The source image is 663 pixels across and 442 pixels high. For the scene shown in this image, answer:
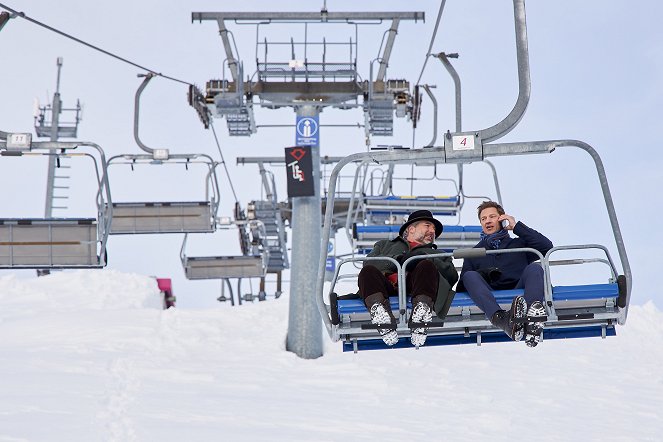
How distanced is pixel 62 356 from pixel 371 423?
4996 mm

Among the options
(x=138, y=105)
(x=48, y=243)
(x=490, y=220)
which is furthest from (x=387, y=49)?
(x=490, y=220)

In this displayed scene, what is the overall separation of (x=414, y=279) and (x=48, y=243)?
571 cm

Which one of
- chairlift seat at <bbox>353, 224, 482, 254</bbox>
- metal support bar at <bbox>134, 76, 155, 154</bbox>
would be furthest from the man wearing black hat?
metal support bar at <bbox>134, 76, 155, 154</bbox>

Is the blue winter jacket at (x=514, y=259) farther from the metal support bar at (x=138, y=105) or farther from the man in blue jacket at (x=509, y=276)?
the metal support bar at (x=138, y=105)

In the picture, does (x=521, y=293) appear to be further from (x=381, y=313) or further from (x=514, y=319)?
(x=381, y=313)

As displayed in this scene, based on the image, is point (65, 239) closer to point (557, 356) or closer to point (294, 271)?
point (294, 271)

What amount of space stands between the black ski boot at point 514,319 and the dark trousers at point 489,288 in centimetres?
4

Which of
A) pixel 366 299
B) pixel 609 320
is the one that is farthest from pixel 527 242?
pixel 366 299

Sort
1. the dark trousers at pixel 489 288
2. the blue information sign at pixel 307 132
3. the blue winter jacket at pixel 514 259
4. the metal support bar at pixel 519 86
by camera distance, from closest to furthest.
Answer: the metal support bar at pixel 519 86
the dark trousers at pixel 489 288
the blue winter jacket at pixel 514 259
the blue information sign at pixel 307 132

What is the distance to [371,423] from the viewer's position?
372 inches

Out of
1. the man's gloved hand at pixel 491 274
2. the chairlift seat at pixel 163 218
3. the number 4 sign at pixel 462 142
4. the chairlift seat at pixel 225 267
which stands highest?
the number 4 sign at pixel 462 142

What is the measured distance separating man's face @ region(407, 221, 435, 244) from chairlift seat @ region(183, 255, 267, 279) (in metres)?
11.4

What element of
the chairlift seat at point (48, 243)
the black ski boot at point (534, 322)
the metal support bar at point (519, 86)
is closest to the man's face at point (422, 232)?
the metal support bar at point (519, 86)

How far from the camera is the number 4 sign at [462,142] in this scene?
16.7 feet
